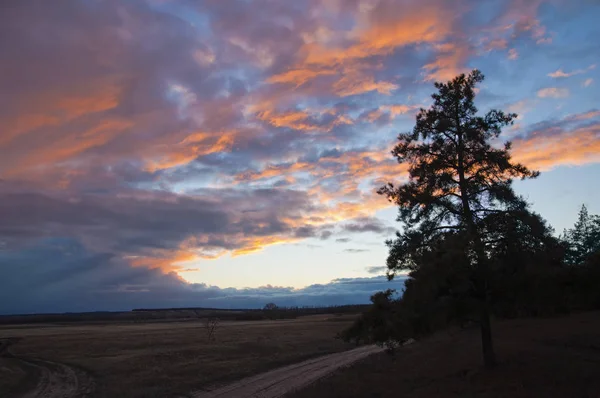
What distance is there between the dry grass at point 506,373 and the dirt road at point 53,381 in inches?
808

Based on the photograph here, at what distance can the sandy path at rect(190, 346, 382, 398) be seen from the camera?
3088 centimetres

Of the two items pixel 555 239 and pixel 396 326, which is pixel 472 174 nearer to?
pixel 555 239

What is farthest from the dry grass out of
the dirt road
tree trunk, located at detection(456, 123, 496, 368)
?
the dirt road

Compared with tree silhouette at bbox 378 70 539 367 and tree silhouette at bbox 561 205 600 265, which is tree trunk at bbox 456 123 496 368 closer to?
tree silhouette at bbox 378 70 539 367

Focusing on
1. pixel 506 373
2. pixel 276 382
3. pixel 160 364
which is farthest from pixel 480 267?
pixel 160 364

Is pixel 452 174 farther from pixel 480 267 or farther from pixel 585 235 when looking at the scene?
pixel 585 235

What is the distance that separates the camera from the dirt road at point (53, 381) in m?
Answer: 34.7

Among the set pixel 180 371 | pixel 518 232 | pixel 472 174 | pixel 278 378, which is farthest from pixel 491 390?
pixel 180 371

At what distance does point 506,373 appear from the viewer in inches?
811

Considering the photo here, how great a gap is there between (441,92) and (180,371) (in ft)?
114

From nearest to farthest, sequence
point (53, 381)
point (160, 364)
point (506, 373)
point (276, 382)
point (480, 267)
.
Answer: point (480, 267) → point (506, 373) → point (276, 382) → point (53, 381) → point (160, 364)

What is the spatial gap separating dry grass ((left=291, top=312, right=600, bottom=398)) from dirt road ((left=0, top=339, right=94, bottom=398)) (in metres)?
20.5

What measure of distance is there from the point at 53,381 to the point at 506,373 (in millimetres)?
39103

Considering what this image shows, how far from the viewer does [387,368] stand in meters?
33.3
